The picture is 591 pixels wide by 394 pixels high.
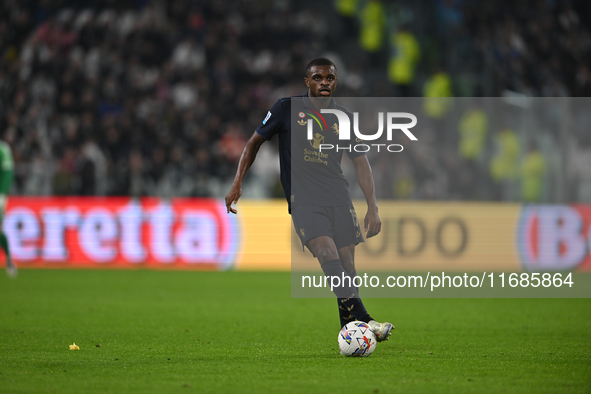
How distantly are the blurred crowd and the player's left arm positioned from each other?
7.49 meters

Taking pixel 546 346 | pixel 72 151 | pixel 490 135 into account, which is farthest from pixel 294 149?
pixel 72 151

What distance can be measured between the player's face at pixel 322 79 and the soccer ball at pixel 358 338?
171 centimetres

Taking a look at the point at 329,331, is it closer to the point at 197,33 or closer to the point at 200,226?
the point at 200,226

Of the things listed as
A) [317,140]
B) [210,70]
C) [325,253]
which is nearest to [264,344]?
[325,253]

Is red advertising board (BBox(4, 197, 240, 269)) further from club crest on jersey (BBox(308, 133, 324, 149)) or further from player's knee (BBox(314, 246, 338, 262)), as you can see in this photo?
player's knee (BBox(314, 246, 338, 262))

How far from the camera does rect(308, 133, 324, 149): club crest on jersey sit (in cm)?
574

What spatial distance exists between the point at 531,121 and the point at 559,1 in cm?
545

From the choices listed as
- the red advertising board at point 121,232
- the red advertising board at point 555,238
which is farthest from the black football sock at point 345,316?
the red advertising board at point 121,232

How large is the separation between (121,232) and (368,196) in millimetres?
9285

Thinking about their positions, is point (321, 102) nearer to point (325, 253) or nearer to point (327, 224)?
point (327, 224)

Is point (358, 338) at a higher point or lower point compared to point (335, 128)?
lower

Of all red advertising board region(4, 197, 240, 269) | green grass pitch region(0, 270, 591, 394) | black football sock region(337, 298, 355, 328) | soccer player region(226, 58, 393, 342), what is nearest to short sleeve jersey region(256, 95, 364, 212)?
soccer player region(226, 58, 393, 342)

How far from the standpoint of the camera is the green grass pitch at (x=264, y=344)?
179 inches

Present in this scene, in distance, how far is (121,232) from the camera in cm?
1427
